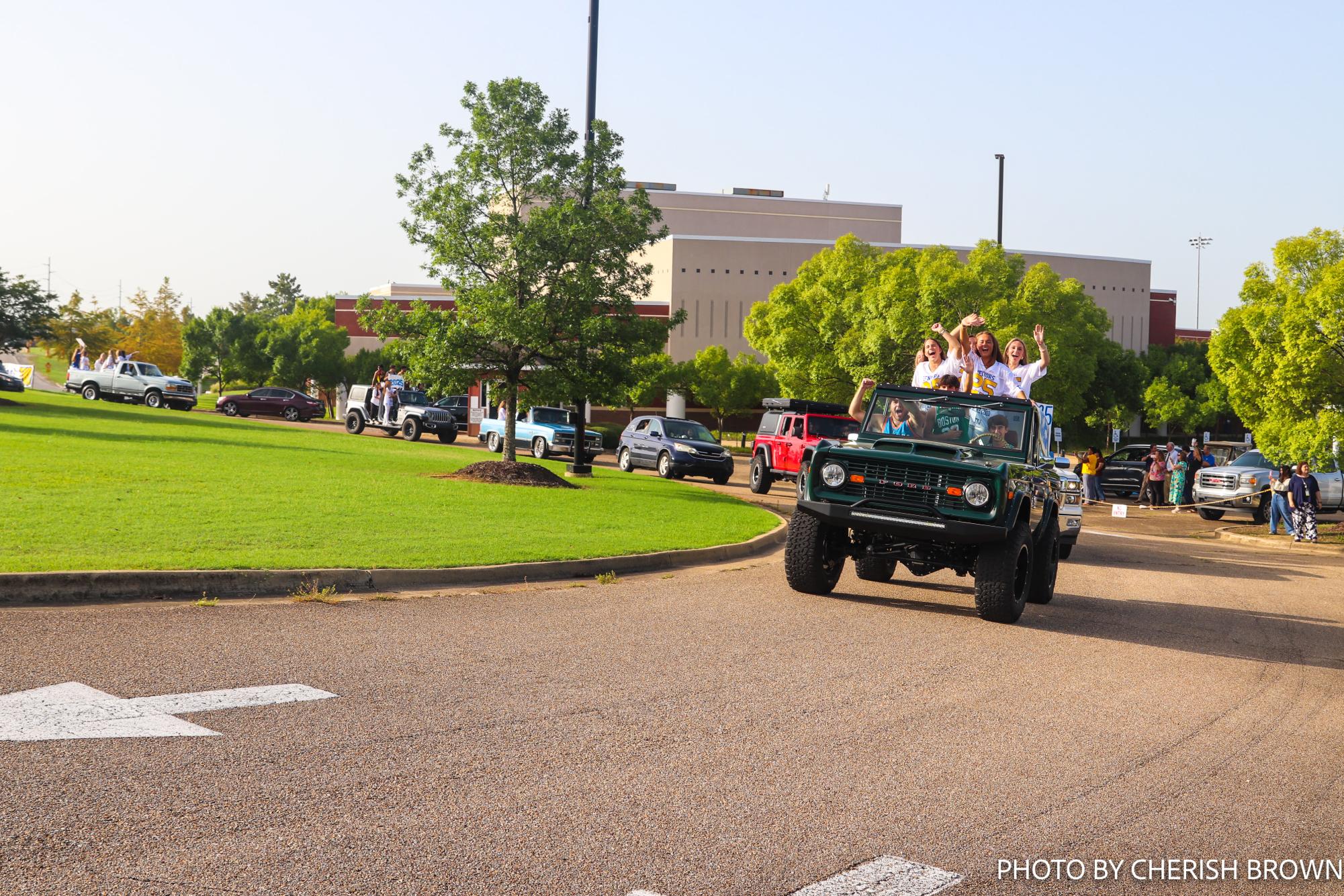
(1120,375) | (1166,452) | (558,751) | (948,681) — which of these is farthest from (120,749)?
(1120,375)

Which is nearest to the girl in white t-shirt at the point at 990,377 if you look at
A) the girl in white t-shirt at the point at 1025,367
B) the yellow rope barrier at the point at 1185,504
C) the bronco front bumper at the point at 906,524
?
the girl in white t-shirt at the point at 1025,367

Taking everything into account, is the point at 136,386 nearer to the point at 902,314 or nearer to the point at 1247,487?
the point at 902,314

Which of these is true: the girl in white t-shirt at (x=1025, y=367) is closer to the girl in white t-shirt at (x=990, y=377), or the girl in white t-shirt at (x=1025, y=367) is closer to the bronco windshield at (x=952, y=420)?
the girl in white t-shirt at (x=990, y=377)

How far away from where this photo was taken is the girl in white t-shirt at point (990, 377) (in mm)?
12961

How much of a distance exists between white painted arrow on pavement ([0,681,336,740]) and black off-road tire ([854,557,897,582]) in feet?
25.2

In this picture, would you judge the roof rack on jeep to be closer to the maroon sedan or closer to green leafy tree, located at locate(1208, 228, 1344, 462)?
green leafy tree, located at locate(1208, 228, 1344, 462)

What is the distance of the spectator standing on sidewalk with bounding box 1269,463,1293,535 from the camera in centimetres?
2620

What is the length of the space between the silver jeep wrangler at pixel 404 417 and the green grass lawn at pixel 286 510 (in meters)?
12.4

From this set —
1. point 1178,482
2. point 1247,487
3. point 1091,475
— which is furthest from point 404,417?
point 1247,487

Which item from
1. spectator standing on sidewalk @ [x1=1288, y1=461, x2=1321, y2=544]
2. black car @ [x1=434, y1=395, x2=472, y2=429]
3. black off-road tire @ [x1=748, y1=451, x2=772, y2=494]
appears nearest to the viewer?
spectator standing on sidewalk @ [x1=1288, y1=461, x2=1321, y2=544]

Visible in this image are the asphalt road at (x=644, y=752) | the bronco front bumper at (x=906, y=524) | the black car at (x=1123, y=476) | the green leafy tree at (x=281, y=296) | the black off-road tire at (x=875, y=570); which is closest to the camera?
the asphalt road at (x=644, y=752)

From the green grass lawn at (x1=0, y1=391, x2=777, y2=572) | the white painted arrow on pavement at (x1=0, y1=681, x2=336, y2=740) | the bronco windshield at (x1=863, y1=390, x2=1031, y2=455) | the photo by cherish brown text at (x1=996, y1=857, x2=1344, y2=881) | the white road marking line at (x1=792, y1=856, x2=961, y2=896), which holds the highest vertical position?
the bronco windshield at (x1=863, y1=390, x2=1031, y2=455)

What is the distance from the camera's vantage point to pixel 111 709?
637cm

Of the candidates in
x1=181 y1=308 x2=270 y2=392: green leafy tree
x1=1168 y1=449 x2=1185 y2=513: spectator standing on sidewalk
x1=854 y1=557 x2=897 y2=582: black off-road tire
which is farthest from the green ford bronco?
x1=181 y1=308 x2=270 y2=392: green leafy tree
